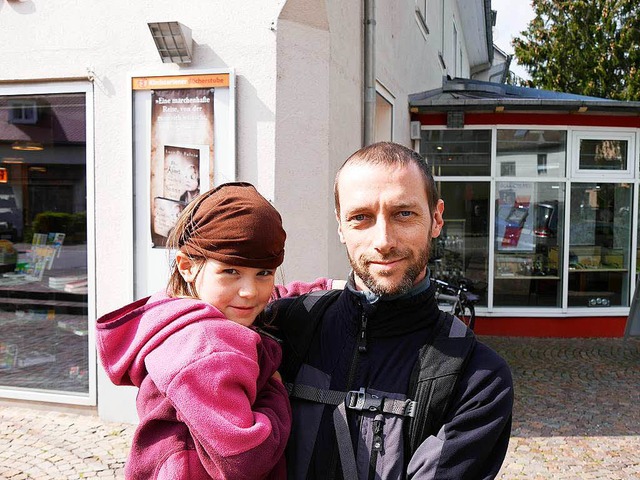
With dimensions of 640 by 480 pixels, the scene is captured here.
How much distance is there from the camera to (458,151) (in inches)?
373

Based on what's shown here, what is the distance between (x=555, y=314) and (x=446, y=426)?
343 inches

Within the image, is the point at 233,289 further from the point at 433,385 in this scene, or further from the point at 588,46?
the point at 588,46

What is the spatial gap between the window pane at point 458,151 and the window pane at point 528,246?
480 mm

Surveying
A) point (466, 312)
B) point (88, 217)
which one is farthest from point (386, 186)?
point (466, 312)

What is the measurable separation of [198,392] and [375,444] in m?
0.41

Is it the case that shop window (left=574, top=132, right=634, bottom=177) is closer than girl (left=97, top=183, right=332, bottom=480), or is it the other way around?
girl (left=97, top=183, right=332, bottom=480)

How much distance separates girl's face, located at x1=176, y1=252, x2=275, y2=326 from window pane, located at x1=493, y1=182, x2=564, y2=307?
8462 mm

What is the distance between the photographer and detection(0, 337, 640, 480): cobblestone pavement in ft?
14.4

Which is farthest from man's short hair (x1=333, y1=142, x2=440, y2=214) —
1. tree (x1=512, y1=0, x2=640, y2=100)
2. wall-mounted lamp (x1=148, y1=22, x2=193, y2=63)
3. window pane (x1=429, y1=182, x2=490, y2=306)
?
tree (x1=512, y1=0, x2=640, y2=100)

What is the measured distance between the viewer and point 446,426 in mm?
1300

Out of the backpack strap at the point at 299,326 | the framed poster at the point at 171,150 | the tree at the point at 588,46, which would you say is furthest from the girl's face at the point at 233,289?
the tree at the point at 588,46

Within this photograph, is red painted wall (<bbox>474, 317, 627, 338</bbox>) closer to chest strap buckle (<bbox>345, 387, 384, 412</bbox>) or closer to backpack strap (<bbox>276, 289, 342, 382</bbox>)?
backpack strap (<bbox>276, 289, 342, 382</bbox>)

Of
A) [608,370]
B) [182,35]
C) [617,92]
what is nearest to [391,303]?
[182,35]

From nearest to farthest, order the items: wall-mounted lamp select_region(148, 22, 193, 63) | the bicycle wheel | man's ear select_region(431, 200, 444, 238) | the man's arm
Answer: the man's arm → man's ear select_region(431, 200, 444, 238) → wall-mounted lamp select_region(148, 22, 193, 63) → the bicycle wheel
